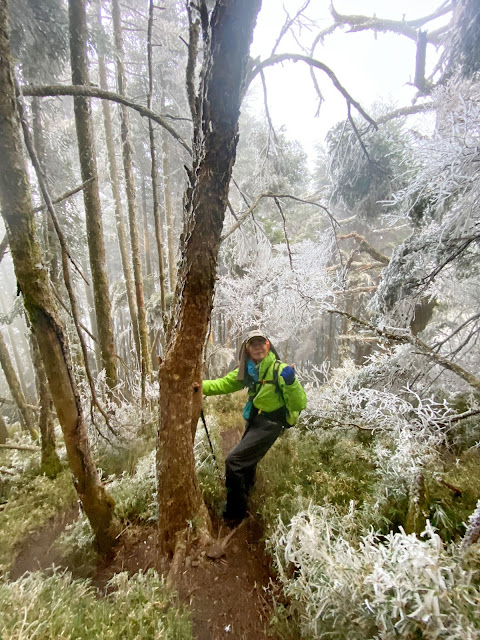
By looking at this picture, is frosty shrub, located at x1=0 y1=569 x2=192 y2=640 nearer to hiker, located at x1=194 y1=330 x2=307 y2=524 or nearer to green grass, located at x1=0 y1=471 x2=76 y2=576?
hiker, located at x1=194 y1=330 x2=307 y2=524

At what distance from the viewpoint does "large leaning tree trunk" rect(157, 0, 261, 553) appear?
77.2 inches

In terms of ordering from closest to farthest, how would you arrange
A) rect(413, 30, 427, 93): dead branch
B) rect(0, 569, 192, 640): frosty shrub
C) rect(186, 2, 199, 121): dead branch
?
rect(0, 569, 192, 640): frosty shrub, rect(186, 2, 199, 121): dead branch, rect(413, 30, 427, 93): dead branch

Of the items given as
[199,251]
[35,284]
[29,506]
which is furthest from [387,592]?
[29,506]

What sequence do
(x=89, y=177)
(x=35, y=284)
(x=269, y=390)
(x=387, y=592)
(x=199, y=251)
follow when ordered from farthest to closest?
1. (x=89, y=177)
2. (x=269, y=390)
3. (x=199, y=251)
4. (x=35, y=284)
5. (x=387, y=592)

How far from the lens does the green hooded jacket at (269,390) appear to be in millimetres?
3414

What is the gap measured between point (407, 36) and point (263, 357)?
25.3 feet

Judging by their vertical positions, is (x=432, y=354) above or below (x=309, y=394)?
above

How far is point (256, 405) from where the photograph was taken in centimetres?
368

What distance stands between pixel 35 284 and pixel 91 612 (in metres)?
2.46

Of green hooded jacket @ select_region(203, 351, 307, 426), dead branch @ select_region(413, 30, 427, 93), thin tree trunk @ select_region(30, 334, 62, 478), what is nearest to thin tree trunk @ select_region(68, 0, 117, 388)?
thin tree trunk @ select_region(30, 334, 62, 478)

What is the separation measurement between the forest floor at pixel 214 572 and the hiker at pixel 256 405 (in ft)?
1.41

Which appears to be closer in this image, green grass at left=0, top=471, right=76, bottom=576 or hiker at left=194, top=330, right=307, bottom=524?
hiker at left=194, top=330, right=307, bottom=524

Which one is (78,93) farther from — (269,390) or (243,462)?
(243,462)

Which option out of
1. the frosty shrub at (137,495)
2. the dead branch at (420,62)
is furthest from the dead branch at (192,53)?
the dead branch at (420,62)
